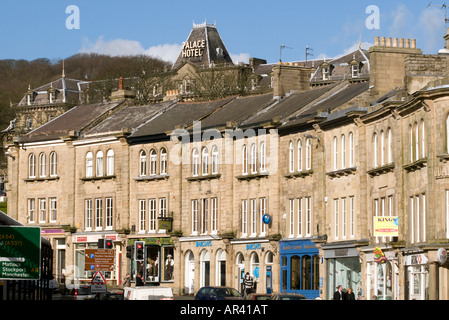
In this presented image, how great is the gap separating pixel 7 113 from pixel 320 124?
108 metres

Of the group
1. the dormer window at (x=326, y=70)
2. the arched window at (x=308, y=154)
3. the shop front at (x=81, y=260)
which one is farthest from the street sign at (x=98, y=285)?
the dormer window at (x=326, y=70)

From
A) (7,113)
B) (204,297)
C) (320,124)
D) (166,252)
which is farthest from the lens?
(7,113)

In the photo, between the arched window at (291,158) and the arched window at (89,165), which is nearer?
the arched window at (291,158)

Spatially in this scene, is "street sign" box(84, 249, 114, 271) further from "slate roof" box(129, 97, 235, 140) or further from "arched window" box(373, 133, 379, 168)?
"slate roof" box(129, 97, 235, 140)

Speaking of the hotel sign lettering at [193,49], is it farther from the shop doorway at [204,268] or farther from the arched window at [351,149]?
the arched window at [351,149]

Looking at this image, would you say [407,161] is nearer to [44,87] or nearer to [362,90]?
[362,90]

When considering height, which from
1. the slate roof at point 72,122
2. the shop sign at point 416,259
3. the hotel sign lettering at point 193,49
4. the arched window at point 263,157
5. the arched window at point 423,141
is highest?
the hotel sign lettering at point 193,49

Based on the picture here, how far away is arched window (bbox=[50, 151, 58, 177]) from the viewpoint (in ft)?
266

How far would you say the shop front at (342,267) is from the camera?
5466 cm

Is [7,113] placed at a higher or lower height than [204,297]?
higher

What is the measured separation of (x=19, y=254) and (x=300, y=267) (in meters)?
39.1

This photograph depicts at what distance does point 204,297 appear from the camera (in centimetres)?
4678

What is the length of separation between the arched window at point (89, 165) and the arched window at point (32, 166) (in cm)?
582

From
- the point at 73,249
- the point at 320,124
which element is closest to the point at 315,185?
the point at 320,124
